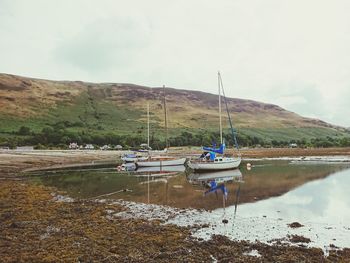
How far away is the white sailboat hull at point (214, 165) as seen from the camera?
56719mm

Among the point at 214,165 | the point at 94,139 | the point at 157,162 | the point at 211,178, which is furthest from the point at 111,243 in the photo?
the point at 94,139

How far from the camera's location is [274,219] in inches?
914

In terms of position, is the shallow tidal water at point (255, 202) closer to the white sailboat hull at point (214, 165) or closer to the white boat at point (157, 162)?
the white sailboat hull at point (214, 165)

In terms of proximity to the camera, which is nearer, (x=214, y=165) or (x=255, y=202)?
(x=255, y=202)

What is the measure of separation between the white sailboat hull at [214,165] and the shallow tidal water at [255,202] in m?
12.4

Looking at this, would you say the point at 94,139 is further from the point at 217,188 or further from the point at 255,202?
the point at 255,202

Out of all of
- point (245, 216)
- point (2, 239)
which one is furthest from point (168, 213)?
point (2, 239)

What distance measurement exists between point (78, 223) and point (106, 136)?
12806 cm

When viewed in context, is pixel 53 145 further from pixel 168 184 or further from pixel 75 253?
pixel 75 253

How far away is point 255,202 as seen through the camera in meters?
29.4

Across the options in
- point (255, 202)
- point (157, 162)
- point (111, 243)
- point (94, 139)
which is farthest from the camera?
point (94, 139)

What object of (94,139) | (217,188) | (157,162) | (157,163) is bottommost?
(217,188)

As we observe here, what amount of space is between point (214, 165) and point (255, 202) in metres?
28.2

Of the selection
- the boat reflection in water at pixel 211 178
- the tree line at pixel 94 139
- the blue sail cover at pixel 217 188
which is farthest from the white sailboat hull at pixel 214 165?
the tree line at pixel 94 139
